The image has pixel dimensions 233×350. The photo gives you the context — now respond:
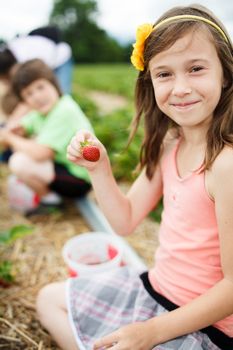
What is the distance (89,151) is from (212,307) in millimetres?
565

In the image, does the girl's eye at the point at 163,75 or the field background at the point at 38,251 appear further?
the field background at the point at 38,251

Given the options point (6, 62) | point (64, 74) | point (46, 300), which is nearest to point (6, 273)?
Result: point (46, 300)

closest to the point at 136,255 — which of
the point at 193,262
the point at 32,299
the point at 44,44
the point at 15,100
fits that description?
the point at 32,299

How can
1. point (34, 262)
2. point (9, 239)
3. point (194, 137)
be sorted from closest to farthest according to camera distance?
point (194, 137), point (9, 239), point (34, 262)

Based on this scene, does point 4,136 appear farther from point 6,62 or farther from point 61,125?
point 6,62

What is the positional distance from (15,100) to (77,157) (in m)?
2.24

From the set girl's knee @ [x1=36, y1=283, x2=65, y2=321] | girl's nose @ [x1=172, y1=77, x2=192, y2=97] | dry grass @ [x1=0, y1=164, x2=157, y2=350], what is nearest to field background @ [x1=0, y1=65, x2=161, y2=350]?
dry grass @ [x1=0, y1=164, x2=157, y2=350]

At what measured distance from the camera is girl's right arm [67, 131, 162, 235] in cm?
143

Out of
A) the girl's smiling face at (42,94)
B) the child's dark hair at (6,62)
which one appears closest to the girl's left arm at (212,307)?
the girl's smiling face at (42,94)

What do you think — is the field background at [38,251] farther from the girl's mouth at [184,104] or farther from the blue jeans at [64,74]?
the blue jeans at [64,74]

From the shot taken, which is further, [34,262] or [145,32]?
[34,262]

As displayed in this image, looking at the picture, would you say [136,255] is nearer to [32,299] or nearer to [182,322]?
[32,299]

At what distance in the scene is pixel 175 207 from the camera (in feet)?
4.61

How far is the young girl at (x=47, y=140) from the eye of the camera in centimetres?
279
